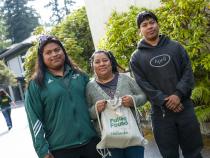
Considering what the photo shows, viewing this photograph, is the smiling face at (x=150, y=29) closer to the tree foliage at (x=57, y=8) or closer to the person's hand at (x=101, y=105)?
the person's hand at (x=101, y=105)

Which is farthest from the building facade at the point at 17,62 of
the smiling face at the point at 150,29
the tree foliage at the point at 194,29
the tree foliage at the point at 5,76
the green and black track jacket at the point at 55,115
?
the green and black track jacket at the point at 55,115

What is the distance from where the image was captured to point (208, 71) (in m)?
7.05

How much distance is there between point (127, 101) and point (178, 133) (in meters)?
0.91

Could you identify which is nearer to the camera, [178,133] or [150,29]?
[150,29]

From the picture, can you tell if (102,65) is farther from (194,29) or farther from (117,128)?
(194,29)

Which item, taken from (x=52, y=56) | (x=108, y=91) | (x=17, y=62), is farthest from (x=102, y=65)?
(x=17, y=62)

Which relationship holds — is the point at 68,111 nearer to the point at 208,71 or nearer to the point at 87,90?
the point at 87,90

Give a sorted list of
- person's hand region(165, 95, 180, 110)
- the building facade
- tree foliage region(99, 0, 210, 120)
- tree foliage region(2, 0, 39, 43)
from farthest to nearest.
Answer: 1. tree foliage region(2, 0, 39, 43)
2. the building facade
3. tree foliage region(99, 0, 210, 120)
4. person's hand region(165, 95, 180, 110)

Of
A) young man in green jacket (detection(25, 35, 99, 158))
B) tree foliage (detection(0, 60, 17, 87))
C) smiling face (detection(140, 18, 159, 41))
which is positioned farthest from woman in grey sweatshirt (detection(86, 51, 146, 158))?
tree foliage (detection(0, 60, 17, 87))

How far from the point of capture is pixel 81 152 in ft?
12.5

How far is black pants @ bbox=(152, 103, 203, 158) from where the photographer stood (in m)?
4.35

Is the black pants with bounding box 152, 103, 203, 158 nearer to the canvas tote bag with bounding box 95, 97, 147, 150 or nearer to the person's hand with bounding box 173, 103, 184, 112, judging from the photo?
the person's hand with bounding box 173, 103, 184, 112

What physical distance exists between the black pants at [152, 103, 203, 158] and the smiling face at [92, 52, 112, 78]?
891mm

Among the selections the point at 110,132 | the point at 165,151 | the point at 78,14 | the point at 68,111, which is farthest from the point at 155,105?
the point at 78,14
